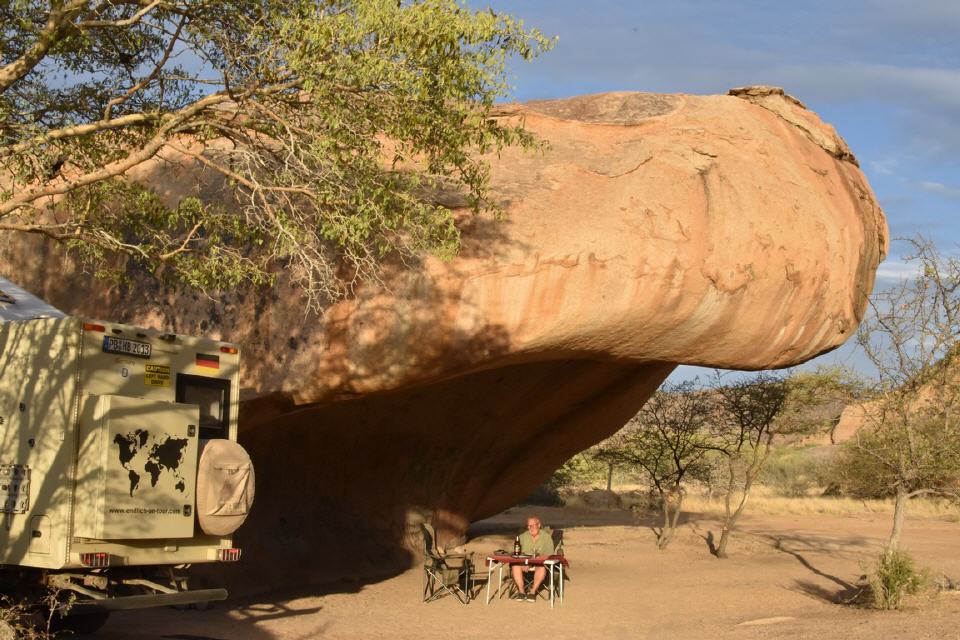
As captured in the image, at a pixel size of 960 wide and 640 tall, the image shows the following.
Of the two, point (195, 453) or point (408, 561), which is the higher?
point (195, 453)

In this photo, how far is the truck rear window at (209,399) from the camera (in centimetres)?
848

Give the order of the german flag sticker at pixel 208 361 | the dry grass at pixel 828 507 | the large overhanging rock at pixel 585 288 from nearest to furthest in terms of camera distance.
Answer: the german flag sticker at pixel 208 361, the large overhanging rock at pixel 585 288, the dry grass at pixel 828 507

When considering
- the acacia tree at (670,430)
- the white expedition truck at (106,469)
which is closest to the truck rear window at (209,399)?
the white expedition truck at (106,469)

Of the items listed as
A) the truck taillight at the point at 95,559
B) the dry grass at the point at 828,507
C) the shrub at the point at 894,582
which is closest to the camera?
the truck taillight at the point at 95,559

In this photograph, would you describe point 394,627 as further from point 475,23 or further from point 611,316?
point 475,23

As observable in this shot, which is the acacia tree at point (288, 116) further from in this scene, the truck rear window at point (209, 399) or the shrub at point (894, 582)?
the shrub at point (894, 582)

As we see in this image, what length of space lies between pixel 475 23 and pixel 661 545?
12963 millimetres

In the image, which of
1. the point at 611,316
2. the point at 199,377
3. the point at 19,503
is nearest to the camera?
the point at 19,503

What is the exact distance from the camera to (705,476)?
2362cm

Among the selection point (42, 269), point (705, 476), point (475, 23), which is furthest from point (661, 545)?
point (475, 23)

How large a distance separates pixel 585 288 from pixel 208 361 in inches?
151

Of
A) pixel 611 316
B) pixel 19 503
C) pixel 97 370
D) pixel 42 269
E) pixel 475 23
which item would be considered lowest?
pixel 19 503

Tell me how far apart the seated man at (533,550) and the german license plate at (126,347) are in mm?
5521

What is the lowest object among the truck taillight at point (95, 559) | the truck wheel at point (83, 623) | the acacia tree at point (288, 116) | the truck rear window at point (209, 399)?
the truck wheel at point (83, 623)
